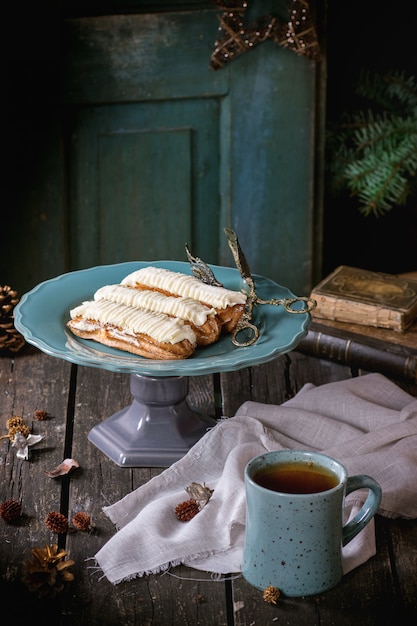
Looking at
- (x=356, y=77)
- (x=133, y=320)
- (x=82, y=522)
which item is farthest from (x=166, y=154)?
(x=82, y=522)

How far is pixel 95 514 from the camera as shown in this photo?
3.95 ft

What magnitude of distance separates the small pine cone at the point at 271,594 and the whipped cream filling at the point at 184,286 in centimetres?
48

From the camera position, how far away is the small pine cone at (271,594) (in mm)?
1027

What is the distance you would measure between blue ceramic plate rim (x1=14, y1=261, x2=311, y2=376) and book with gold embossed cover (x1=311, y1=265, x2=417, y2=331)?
282 millimetres

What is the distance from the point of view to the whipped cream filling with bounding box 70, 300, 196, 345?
1.28 metres

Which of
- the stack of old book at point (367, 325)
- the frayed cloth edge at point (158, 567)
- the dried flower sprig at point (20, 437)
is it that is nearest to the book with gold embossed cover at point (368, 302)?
the stack of old book at point (367, 325)

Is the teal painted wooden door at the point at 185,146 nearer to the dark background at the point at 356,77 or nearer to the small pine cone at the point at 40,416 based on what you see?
the dark background at the point at 356,77

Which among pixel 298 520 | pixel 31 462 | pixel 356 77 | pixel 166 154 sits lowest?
pixel 31 462

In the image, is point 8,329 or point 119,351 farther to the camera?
point 8,329

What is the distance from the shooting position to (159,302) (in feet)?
4.53

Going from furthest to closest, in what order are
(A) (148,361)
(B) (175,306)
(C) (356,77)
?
(C) (356,77) → (B) (175,306) → (A) (148,361)

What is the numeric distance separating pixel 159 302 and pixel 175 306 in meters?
0.03

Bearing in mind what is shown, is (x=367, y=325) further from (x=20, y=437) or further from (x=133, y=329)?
(x=20, y=437)

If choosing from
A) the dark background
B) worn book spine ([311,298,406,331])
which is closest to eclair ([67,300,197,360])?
worn book spine ([311,298,406,331])
